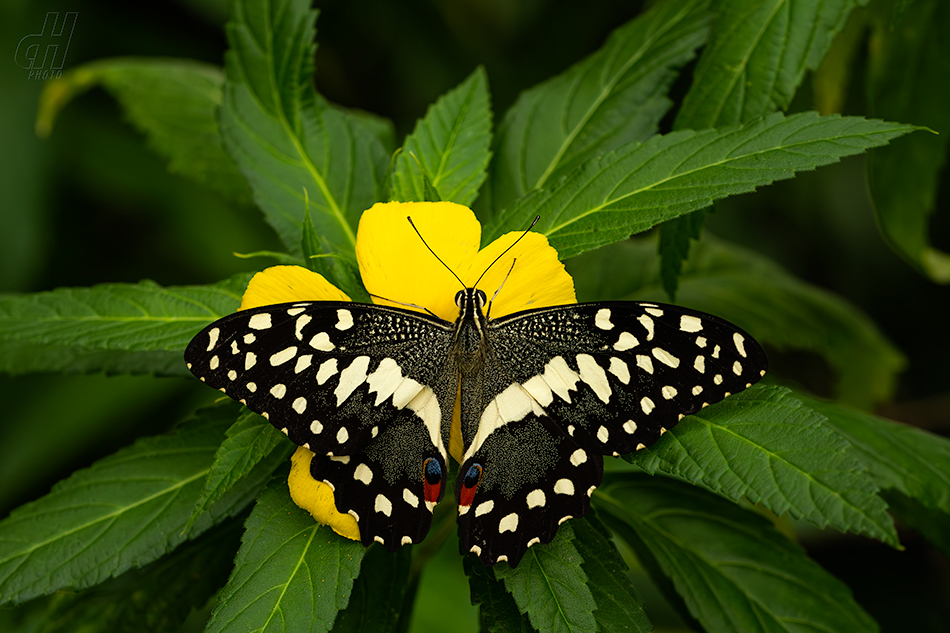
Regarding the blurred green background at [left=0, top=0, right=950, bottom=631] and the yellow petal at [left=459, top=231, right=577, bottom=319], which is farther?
the blurred green background at [left=0, top=0, right=950, bottom=631]

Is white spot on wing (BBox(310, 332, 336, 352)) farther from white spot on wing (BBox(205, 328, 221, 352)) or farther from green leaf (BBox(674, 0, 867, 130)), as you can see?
green leaf (BBox(674, 0, 867, 130))

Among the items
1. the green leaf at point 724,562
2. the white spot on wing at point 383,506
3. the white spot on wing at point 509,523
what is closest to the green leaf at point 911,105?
the green leaf at point 724,562

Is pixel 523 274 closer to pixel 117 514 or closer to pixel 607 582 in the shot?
pixel 607 582

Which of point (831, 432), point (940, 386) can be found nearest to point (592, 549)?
point (831, 432)

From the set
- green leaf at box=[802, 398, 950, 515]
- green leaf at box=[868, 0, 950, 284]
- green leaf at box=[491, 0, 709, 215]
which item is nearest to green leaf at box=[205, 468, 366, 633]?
green leaf at box=[491, 0, 709, 215]

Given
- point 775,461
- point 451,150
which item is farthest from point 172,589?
point 775,461
